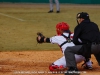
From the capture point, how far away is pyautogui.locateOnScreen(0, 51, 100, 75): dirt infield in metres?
7.75

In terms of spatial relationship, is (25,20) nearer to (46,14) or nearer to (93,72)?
(46,14)

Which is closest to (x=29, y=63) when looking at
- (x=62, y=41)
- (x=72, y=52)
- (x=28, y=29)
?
(x=62, y=41)

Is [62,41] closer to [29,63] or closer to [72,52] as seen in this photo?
[72,52]

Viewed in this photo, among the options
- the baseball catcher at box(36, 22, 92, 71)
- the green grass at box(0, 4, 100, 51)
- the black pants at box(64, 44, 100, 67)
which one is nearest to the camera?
the black pants at box(64, 44, 100, 67)

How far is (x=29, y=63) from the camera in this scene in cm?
883

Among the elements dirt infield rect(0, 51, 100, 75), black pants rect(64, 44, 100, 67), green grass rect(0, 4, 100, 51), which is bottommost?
green grass rect(0, 4, 100, 51)

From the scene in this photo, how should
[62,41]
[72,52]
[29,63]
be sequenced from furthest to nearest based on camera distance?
[29,63] < [62,41] < [72,52]

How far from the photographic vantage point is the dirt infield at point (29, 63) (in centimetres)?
775

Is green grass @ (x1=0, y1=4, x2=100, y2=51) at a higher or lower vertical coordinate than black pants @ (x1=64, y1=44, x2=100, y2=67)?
lower

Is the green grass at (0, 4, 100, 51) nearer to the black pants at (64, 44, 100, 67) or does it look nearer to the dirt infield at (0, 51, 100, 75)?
the dirt infield at (0, 51, 100, 75)

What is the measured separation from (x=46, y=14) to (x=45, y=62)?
38.7ft

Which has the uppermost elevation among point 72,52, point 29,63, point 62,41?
point 62,41

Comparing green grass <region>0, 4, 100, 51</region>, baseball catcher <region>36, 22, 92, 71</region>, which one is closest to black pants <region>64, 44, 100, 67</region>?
baseball catcher <region>36, 22, 92, 71</region>

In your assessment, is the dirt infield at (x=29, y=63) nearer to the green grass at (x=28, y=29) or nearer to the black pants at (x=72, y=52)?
the black pants at (x=72, y=52)
